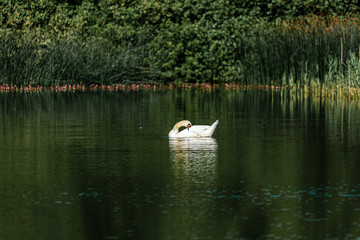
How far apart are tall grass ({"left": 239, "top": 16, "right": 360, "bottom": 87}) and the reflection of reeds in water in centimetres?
1209

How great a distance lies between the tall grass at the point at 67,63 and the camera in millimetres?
30375

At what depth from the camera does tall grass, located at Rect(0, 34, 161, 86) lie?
30375 millimetres

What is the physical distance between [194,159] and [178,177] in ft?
5.63

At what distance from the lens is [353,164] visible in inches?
446

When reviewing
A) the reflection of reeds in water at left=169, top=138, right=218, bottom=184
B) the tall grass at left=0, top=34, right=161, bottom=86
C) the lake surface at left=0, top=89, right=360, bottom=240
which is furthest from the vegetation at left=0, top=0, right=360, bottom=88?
the reflection of reeds in water at left=169, top=138, right=218, bottom=184

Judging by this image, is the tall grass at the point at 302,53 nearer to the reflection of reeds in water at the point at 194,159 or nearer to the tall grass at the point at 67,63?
the tall grass at the point at 67,63

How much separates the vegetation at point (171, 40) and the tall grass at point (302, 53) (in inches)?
1.5

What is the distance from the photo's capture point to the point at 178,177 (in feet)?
33.6

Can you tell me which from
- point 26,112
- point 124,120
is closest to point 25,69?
point 26,112

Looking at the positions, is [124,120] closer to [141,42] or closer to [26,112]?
[26,112]

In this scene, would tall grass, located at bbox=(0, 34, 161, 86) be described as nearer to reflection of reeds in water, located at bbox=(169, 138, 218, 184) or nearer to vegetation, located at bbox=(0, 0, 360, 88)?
vegetation, located at bbox=(0, 0, 360, 88)

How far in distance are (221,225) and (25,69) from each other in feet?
78.1

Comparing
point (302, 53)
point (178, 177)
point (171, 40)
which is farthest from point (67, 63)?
point (178, 177)

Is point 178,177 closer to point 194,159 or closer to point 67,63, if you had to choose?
point 194,159
